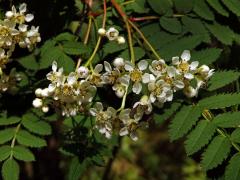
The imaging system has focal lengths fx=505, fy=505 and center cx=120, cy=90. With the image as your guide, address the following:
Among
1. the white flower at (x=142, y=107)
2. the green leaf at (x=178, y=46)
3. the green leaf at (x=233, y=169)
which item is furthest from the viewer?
the green leaf at (x=178, y=46)

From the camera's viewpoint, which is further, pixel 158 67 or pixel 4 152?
pixel 4 152

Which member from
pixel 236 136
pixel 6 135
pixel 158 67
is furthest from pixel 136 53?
pixel 6 135

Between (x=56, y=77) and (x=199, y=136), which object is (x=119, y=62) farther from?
(x=199, y=136)

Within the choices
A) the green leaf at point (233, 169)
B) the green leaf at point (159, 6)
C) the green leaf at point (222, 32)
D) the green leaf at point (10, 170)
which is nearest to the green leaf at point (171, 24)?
the green leaf at point (159, 6)

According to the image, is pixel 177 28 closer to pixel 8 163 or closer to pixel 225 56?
pixel 225 56

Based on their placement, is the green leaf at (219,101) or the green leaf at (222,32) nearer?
the green leaf at (219,101)

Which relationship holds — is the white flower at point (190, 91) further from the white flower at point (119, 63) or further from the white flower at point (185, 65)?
the white flower at point (119, 63)
